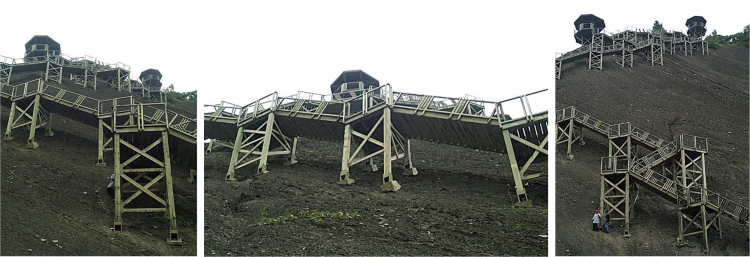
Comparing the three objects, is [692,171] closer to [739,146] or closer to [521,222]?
[739,146]

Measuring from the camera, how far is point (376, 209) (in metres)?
17.9

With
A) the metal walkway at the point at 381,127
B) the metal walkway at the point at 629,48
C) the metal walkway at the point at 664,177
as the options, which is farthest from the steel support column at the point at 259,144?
the metal walkway at the point at 629,48

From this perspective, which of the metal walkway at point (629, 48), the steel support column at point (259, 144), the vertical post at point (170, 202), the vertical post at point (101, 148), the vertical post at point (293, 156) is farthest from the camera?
the metal walkway at point (629, 48)

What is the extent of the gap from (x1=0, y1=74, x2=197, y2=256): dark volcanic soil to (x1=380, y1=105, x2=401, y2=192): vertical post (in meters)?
5.37

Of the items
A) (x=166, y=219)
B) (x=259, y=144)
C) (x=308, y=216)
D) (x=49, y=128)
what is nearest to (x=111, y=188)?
(x=166, y=219)

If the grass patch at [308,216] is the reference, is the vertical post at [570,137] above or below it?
above

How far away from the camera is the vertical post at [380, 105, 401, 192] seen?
19.9m

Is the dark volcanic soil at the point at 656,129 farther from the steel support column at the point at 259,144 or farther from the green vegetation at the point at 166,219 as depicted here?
the green vegetation at the point at 166,219

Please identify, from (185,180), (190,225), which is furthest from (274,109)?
(190,225)

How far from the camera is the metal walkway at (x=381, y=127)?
784 inches

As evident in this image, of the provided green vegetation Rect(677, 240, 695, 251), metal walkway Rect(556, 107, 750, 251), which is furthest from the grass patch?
green vegetation Rect(677, 240, 695, 251)

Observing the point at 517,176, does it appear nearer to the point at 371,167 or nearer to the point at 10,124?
the point at 371,167

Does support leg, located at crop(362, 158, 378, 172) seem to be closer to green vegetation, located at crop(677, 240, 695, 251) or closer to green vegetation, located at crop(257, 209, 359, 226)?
green vegetation, located at crop(257, 209, 359, 226)

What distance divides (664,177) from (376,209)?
10717 mm
